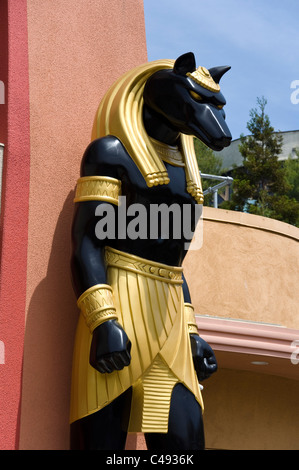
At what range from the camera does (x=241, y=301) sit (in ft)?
22.7

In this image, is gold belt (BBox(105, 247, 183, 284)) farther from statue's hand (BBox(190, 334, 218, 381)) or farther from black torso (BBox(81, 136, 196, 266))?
statue's hand (BBox(190, 334, 218, 381))

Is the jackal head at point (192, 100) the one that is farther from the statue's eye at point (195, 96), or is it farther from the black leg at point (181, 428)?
the black leg at point (181, 428)

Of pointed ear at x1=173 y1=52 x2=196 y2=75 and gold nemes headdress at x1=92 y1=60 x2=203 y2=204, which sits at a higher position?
pointed ear at x1=173 y1=52 x2=196 y2=75

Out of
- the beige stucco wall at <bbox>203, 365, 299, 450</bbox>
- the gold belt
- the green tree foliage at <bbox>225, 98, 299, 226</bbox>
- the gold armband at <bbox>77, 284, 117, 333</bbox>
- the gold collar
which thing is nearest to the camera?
the gold armband at <bbox>77, 284, 117, 333</bbox>

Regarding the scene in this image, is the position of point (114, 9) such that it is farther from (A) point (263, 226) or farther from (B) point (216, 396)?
(B) point (216, 396)

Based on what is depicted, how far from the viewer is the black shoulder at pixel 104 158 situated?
13.2 feet

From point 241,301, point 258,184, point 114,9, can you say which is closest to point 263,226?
point 241,301

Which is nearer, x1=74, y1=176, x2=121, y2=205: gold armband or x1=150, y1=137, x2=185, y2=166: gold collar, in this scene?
x1=74, y1=176, x2=121, y2=205: gold armband

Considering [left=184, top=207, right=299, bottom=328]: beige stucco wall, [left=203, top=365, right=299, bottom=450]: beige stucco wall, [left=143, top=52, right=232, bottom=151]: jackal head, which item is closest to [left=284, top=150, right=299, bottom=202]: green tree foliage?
[left=184, top=207, right=299, bottom=328]: beige stucco wall

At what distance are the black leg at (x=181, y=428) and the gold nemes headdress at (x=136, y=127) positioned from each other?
109cm

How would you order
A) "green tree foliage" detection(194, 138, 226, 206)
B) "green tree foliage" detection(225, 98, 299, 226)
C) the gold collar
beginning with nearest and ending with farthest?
1. the gold collar
2. "green tree foliage" detection(225, 98, 299, 226)
3. "green tree foliage" detection(194, 138, 226, 206)

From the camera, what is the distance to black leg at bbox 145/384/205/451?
3889 mm

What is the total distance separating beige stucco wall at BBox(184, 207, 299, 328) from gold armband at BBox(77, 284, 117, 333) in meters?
2.95

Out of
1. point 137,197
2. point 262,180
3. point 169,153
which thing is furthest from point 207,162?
point 137,197
